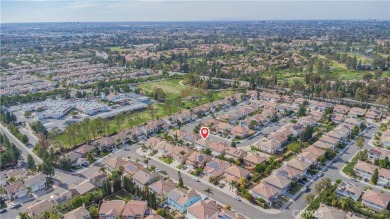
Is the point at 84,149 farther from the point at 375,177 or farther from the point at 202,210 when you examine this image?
the point at 375,177

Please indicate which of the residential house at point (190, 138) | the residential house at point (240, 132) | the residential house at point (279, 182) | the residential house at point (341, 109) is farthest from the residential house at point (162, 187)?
the residential house at point (341, 109)

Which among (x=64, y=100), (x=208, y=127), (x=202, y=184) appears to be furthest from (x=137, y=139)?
(x=64, y=100)

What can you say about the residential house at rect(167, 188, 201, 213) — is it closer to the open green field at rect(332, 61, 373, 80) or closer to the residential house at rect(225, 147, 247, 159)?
the residential house at rect(225, 147, 247, 159)

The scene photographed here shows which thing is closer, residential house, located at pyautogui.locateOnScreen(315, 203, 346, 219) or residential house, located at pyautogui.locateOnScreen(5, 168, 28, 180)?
residential house, located at pyautogui.locateOnScreen(315, 203, 346, 219)

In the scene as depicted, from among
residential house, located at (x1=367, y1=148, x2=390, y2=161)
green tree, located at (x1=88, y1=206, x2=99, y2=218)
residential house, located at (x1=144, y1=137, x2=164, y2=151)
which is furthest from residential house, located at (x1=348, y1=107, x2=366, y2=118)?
green tree, located at (x1=88, y1=206, x2=99, y2=218)

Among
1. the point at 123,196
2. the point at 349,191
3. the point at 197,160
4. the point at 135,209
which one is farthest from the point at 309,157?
the point at 123,196

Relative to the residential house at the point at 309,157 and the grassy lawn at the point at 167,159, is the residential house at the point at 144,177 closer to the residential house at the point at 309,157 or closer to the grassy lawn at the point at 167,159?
the grassy lawn at the point at 167,159
